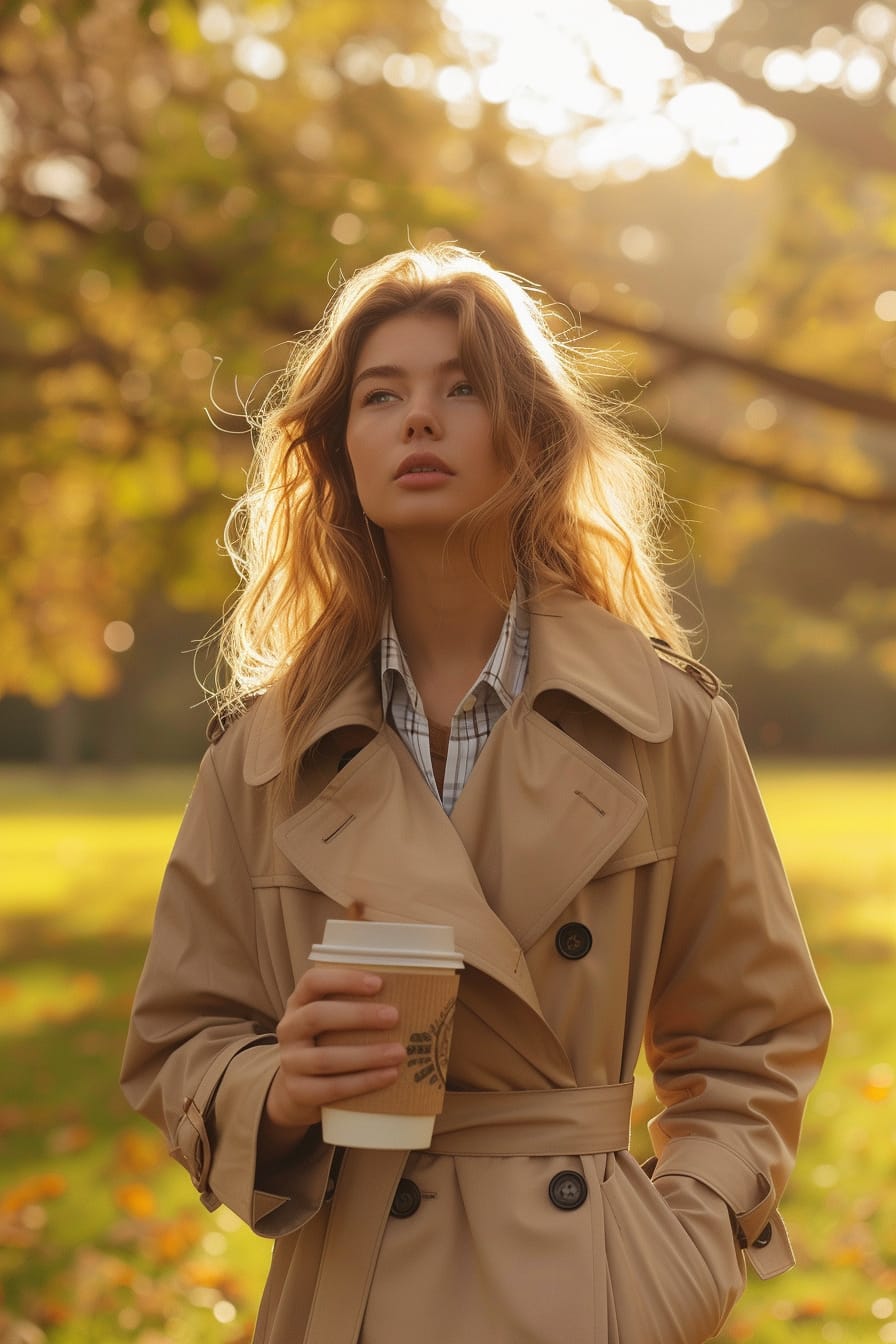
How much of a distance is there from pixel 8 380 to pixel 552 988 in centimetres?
847

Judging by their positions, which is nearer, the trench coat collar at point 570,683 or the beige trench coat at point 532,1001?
the beige trench coat at point 532,1001

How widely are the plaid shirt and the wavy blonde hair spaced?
0.07m

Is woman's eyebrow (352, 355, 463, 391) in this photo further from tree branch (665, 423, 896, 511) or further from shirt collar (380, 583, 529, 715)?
tree branch (665, 423, 896, 511)

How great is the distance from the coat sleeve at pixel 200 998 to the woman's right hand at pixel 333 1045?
0.36m

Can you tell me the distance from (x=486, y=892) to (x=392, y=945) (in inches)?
18.9

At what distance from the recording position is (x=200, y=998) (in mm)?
2615

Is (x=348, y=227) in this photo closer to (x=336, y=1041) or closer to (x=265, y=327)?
(x=265, y=327)

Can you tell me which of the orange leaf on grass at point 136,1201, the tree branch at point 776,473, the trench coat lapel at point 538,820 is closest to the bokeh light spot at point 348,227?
the tree branch at point 776,473

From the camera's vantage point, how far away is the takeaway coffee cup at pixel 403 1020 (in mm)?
1986

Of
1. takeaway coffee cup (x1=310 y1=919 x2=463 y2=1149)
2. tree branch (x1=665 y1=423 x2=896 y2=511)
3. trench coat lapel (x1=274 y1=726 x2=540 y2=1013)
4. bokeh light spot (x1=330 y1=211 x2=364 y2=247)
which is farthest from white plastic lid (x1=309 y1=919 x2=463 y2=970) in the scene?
tree branch (x1=665 y1=423 x2=896 y2=511)

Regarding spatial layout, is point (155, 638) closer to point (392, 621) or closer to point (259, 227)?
point (259, 227)

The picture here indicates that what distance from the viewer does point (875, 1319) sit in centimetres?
532

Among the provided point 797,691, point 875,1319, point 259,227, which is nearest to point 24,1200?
point 875,1319

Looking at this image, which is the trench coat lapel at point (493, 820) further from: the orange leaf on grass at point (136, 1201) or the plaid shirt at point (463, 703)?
the orange leaf on grass at point (136, 1201)
